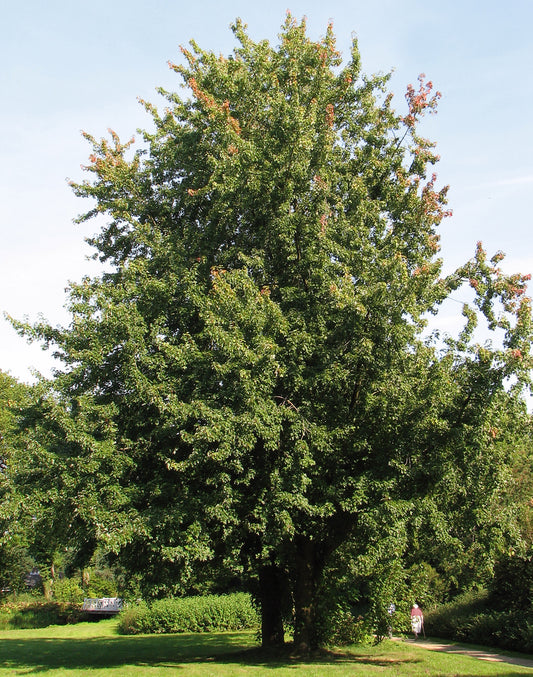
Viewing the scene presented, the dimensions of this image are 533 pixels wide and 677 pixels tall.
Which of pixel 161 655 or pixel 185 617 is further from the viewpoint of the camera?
pixel 185 617

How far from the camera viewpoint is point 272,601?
1628 cm

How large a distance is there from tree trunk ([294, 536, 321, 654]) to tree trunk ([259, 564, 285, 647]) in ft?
4.87

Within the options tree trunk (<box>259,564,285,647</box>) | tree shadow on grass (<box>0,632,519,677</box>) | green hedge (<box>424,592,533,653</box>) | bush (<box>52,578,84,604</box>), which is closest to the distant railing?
bush (<box>52,578,84,604</box>)

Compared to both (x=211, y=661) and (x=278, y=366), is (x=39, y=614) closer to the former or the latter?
(x=211, y=661)

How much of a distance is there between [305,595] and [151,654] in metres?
5.78

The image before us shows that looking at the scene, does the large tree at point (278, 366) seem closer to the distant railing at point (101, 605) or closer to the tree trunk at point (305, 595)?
the tree trunk at point (305, 595)

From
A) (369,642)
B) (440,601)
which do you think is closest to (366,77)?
(369,642)

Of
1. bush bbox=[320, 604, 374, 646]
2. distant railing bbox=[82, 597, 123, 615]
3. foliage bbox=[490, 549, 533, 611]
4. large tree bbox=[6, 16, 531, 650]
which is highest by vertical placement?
large tree bbox=[6, 16, 531, 650]

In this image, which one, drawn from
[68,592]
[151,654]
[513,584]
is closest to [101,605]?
[68,592]

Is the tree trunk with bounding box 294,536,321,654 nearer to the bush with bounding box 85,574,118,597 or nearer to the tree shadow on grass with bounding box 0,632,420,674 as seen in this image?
the tree shadow on grass with bounding box 0,632,420,674

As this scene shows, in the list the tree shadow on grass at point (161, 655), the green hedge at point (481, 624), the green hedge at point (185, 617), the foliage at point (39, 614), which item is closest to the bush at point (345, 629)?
the tree shadow on grass at point (161, 655)

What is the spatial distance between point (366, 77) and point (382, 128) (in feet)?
7.96

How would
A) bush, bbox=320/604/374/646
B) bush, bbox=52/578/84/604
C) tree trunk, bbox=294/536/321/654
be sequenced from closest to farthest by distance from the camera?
tree trunk, bbox=294/536/321/654 < bush, bbox=320/604/374/646 < bush, bbox=52/578/84/604

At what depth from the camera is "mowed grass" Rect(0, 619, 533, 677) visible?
39.5 ft
